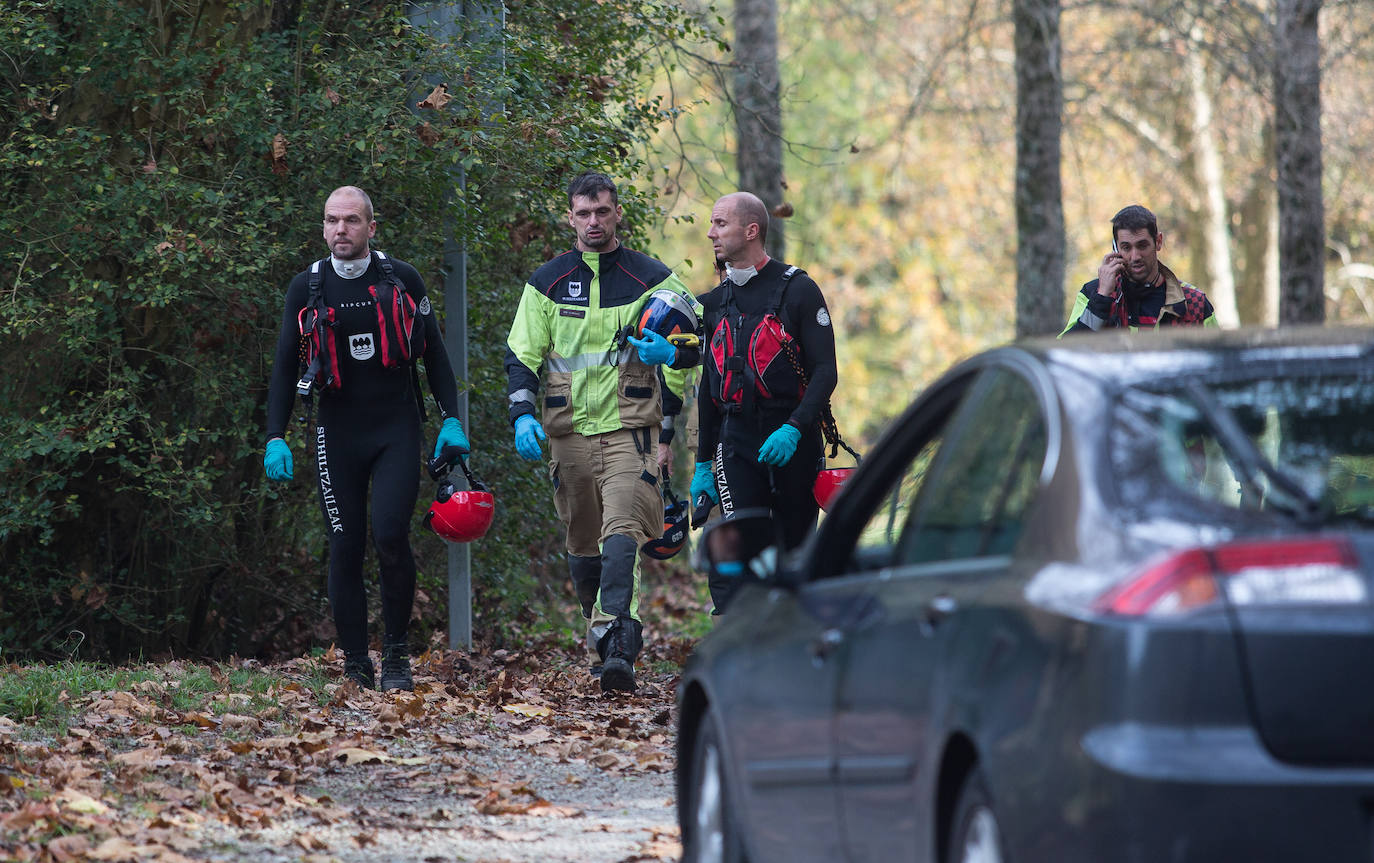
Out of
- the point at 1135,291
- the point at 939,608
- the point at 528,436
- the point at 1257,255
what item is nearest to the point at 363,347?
the point at 528,436

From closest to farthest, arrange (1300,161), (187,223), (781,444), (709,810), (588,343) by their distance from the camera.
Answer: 1. (709,810)
2. (781,444)
3. (588,343)
4. (187,223)
5. (1300,161)

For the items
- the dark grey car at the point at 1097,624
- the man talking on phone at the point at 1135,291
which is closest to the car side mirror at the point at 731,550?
the dark grey car at the point at 1097,624

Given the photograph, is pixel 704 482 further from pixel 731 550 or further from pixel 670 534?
pixel 731 550

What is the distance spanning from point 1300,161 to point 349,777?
1343 cm

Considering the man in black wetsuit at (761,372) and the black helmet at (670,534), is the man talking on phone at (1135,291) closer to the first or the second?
the man in black wetsuit at (761,372)

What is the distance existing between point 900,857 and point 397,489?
17.7ft

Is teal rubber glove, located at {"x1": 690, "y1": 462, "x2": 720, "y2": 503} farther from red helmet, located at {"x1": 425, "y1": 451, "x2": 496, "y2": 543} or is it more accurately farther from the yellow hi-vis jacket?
red helmet, located at {"x1": 425, "y1": 451, "x2": 496, "y2": 543}

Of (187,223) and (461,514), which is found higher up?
(187,223)

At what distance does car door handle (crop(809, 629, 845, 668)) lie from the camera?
3.76 metres

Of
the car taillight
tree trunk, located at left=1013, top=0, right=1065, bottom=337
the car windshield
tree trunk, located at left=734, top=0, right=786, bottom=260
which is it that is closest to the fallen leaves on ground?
the car windshield

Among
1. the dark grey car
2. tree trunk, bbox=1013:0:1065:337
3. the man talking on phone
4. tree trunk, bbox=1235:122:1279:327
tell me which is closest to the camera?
the dark grey car

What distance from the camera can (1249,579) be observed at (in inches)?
106

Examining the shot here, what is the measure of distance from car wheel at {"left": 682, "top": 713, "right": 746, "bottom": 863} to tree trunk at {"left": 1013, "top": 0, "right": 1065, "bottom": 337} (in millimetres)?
12886

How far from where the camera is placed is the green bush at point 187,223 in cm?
949
